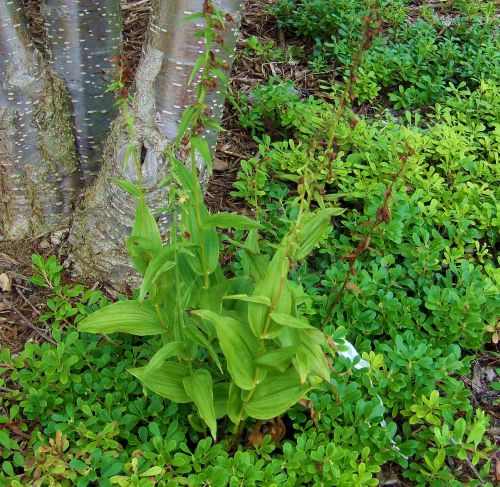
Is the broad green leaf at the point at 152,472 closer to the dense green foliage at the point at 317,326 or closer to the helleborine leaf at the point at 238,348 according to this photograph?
the dense green foliage at the point at 317,326

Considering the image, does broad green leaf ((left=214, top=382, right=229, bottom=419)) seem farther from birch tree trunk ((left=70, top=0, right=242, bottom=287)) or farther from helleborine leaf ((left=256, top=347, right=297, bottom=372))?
birch tree trunk ((left=70, top=0, right=242, bottom=287))

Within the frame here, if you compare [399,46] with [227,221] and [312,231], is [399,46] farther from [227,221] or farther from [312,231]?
[227,221]

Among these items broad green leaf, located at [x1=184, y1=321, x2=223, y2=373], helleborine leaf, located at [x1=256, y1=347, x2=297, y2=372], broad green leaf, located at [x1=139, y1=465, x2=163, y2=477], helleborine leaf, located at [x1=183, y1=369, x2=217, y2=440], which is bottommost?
broad green leaf, located at [x1=139, y1=465, x2=163, y2=477]

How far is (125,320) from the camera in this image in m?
1.98

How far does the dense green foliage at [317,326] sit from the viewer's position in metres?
1.96

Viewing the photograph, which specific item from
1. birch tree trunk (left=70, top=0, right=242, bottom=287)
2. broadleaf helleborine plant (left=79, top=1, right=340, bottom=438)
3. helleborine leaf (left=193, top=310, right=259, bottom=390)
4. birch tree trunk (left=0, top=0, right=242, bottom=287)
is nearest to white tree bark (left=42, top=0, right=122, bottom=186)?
birch tree trunk (left=0, top=0, right=242, bottom=287)

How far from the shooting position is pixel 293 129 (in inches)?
147

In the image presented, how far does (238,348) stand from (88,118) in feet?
5.19

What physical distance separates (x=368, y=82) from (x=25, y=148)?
2269 mm

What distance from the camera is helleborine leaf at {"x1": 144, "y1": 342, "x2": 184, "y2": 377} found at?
1772 millimetres

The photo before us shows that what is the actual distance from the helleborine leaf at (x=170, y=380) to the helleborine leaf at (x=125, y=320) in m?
0.14

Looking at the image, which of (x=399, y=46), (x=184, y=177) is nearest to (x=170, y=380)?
(x=184, y=177)

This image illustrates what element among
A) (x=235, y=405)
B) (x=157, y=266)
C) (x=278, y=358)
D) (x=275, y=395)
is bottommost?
(x=235, y=405)

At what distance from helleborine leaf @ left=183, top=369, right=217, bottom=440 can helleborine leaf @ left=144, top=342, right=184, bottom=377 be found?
0.14 m
